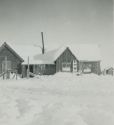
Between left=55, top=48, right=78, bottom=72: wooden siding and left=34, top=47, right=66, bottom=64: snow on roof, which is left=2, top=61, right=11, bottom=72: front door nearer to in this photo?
left=34, top=47, right=66, bottom=64: snow on roof

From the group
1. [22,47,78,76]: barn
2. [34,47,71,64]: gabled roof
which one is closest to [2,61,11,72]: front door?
[22,47,78,76]: barn

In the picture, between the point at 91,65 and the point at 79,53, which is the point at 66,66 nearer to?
the point at 79,53

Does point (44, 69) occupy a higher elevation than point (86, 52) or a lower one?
lower

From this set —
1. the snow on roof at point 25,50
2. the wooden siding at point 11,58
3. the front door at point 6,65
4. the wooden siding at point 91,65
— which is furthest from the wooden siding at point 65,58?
the front door at point 6,65

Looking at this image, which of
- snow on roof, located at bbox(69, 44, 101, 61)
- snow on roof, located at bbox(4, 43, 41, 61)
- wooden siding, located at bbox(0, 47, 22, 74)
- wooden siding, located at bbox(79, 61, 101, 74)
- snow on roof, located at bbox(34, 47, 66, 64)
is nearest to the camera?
snow on roof, located at bbox(34, 47, 66, 64)

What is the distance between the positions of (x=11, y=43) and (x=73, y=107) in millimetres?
25041

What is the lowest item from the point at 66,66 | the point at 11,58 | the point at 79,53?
the point at 66,66

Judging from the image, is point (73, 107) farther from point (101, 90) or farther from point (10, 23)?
point (10, 23)

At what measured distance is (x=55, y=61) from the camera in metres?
28.7

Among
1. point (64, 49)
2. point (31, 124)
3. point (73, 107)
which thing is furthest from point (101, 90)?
point (64, 49)

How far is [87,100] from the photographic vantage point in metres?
7.62

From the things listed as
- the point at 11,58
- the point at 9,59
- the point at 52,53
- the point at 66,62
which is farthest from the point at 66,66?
the point at 9,59

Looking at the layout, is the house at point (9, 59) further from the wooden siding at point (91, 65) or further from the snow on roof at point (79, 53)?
the wooden siding at point (91, 65)

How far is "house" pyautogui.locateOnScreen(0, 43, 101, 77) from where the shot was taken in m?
28.6
